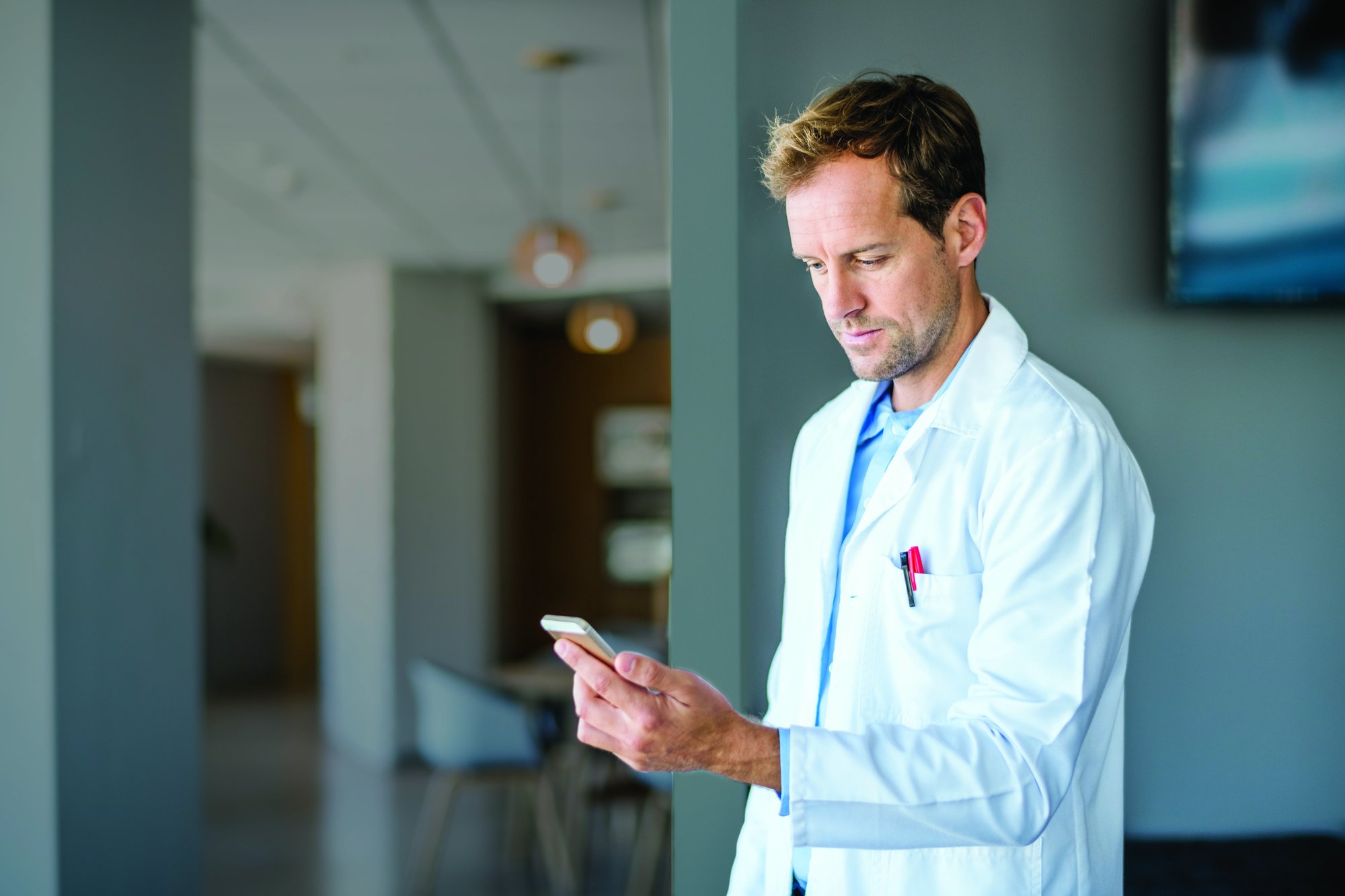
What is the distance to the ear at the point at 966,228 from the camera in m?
1.27

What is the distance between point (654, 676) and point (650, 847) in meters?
3.52

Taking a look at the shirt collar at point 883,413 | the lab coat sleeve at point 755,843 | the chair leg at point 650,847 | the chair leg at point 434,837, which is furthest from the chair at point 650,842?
the shirt collar at point 883,413

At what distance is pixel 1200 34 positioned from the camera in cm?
161

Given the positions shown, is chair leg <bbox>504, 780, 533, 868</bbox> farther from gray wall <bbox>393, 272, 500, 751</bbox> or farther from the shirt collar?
the shirt collar

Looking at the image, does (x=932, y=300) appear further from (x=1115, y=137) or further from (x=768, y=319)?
(x=1115, y=137)

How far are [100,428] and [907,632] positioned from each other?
232 cm

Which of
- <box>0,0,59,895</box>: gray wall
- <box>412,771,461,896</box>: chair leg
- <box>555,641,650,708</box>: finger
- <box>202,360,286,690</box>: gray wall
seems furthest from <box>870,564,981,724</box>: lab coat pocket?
<box>202,360,286,690</box>: gray wall

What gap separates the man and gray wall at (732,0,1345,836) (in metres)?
0.27

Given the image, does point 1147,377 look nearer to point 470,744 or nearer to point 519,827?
point 470,744

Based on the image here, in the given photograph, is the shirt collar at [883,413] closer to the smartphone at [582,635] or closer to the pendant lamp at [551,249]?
the smartphone at [582,635]

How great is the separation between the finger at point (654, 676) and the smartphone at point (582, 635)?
0.02 metres

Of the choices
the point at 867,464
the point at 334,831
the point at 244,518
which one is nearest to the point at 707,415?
the point at 867,464

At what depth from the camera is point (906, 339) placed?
1.27 metres

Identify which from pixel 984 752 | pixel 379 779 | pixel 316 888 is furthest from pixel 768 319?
pixel 379 779
